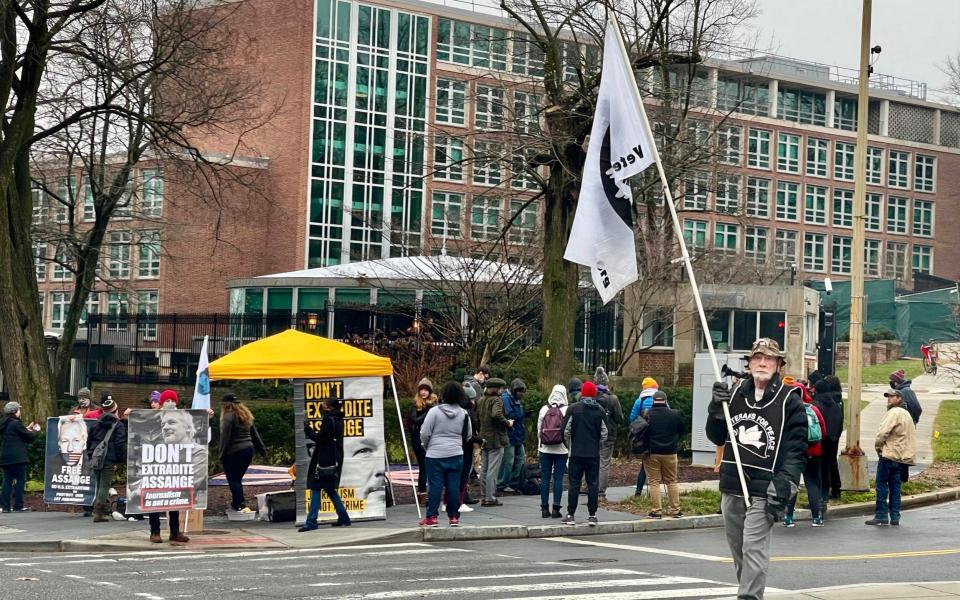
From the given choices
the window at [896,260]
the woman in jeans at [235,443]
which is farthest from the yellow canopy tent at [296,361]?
the window at [896,260]

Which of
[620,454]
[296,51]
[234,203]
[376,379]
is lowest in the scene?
[620,454]

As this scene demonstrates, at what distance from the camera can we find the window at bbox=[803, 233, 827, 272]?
86500mm

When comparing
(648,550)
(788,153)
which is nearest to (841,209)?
(788,153)

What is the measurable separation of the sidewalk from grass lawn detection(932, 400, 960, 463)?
52.2ft

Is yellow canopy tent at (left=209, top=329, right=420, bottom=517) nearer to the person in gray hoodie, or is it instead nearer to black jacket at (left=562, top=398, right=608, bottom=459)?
the person in gray hoodie

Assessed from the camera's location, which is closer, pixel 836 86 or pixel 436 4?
pixel 436 4

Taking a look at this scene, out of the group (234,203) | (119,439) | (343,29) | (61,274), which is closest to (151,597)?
(119,439)

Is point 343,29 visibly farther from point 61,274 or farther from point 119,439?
point 119,439

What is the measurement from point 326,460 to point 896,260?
81.4 m

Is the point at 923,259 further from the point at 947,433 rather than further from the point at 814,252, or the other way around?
the point at 947,433

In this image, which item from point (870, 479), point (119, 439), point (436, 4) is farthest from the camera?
point (436, 4)

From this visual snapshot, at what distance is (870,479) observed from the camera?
882 inches

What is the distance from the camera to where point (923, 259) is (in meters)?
93.0

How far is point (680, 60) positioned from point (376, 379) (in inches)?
545
